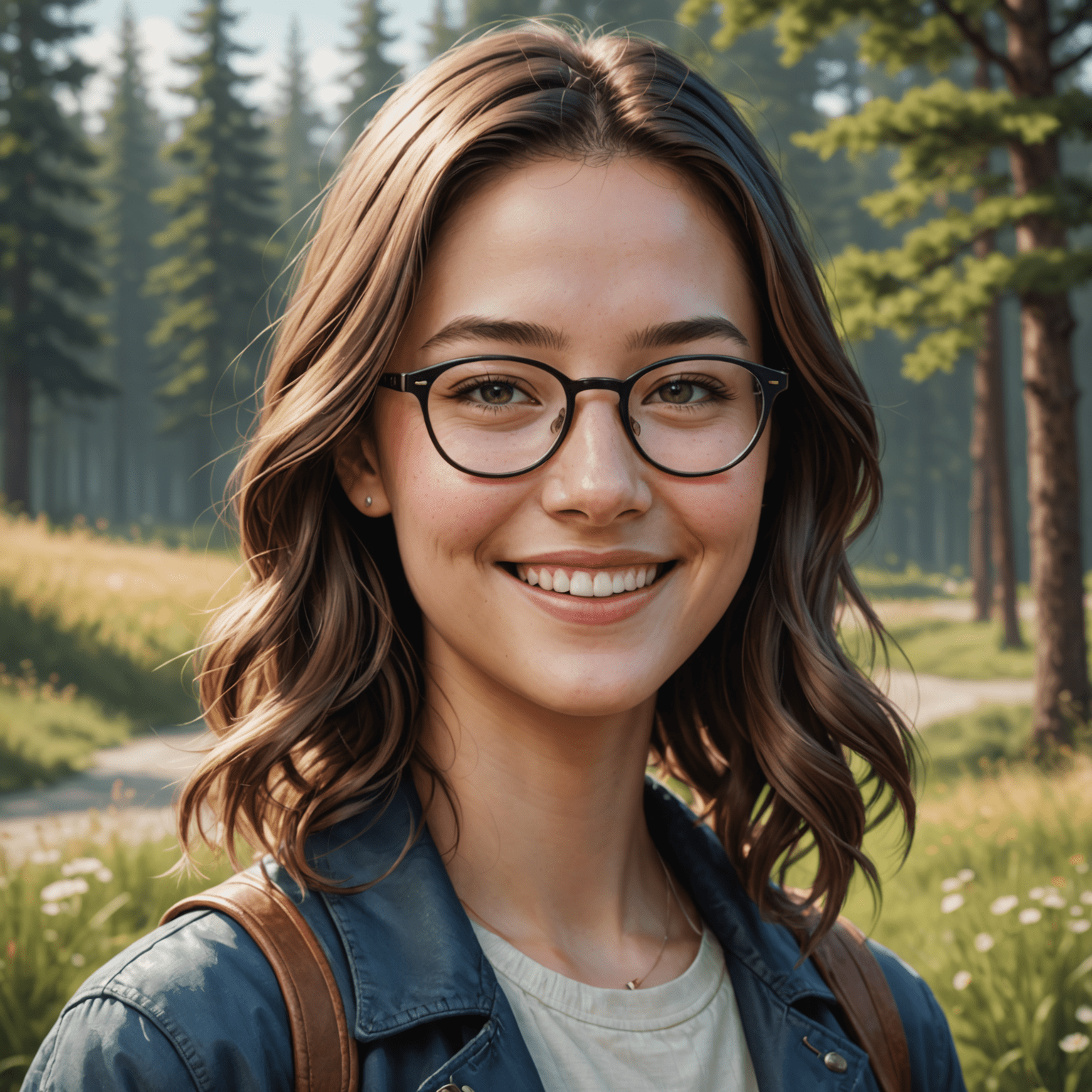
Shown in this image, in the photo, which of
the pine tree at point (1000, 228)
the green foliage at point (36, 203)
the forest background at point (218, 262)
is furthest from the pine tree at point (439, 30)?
the pine tree at point (1000, 228)

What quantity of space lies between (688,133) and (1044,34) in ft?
33.3

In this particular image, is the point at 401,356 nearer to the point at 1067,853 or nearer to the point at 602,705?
the point at 602,705

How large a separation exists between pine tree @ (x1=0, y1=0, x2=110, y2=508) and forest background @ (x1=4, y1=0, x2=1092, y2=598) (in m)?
0.08

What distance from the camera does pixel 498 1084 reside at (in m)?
1.57

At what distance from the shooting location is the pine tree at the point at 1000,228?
9641 mm

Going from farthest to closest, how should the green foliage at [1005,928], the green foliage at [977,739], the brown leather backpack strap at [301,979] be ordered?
1. the green foliage at [977,739]
2. the green foliage at [1005,928]
3. the brown leather backpack strap at [301,979]

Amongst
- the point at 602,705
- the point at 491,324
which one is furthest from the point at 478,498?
the point at 602,705

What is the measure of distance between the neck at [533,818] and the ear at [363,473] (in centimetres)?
30

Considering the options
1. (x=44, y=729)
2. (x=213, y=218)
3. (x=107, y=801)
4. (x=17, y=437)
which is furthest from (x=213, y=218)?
(x=107, y=801)

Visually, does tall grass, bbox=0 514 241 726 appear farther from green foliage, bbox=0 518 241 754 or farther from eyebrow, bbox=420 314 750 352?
eyebrow, bbox=420 314 750 352

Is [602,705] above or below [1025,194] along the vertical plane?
below

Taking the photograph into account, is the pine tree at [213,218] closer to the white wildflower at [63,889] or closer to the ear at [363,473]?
the white wildflower at [63,889]

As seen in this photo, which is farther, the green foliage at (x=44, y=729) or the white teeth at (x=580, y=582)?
the green foliage at (x=44, y=729)

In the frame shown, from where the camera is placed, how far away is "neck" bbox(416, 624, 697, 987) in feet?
6.18
